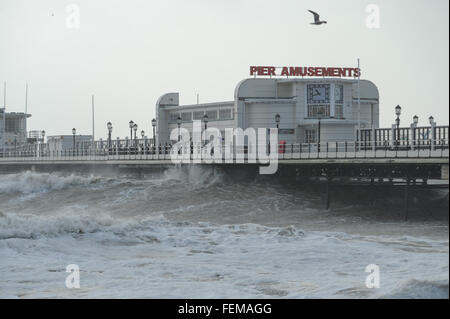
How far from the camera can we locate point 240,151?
154 feet

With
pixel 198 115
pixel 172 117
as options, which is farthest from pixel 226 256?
pixel 172 117

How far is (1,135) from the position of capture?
9119 cm

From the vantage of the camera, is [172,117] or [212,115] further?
[172,117]

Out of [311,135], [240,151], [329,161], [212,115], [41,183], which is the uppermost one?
[212,115]

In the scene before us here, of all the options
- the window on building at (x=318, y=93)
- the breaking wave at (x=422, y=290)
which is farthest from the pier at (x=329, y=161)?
the window on building at (x=318, y=93)

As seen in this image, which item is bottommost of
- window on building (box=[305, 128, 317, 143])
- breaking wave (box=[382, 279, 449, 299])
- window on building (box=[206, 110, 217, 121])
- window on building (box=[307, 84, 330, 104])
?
breaking wave (box=[382, 279, 449, 299])

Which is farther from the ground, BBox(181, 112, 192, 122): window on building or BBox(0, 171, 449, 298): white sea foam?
BBox(181, 112, 192, 122): window on building

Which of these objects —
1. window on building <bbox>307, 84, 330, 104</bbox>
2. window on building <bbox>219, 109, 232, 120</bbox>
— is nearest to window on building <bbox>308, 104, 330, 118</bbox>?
window on building <bbox>307, 84, 330, 104</bbox>

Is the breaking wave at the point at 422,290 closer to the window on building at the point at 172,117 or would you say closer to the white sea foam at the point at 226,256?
the white sea foam at the point at 226,256

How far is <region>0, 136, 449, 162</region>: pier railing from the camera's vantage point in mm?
31953

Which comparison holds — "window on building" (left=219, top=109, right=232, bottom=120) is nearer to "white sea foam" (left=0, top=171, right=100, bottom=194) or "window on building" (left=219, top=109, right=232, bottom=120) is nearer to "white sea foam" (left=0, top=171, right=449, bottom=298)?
"white sea foam" (left=0, top=171, right=100, bottom=194)

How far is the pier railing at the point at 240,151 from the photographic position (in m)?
32.0

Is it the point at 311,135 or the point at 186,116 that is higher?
the point at 186,116

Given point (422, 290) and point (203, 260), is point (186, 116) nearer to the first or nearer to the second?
point (203, 260)
